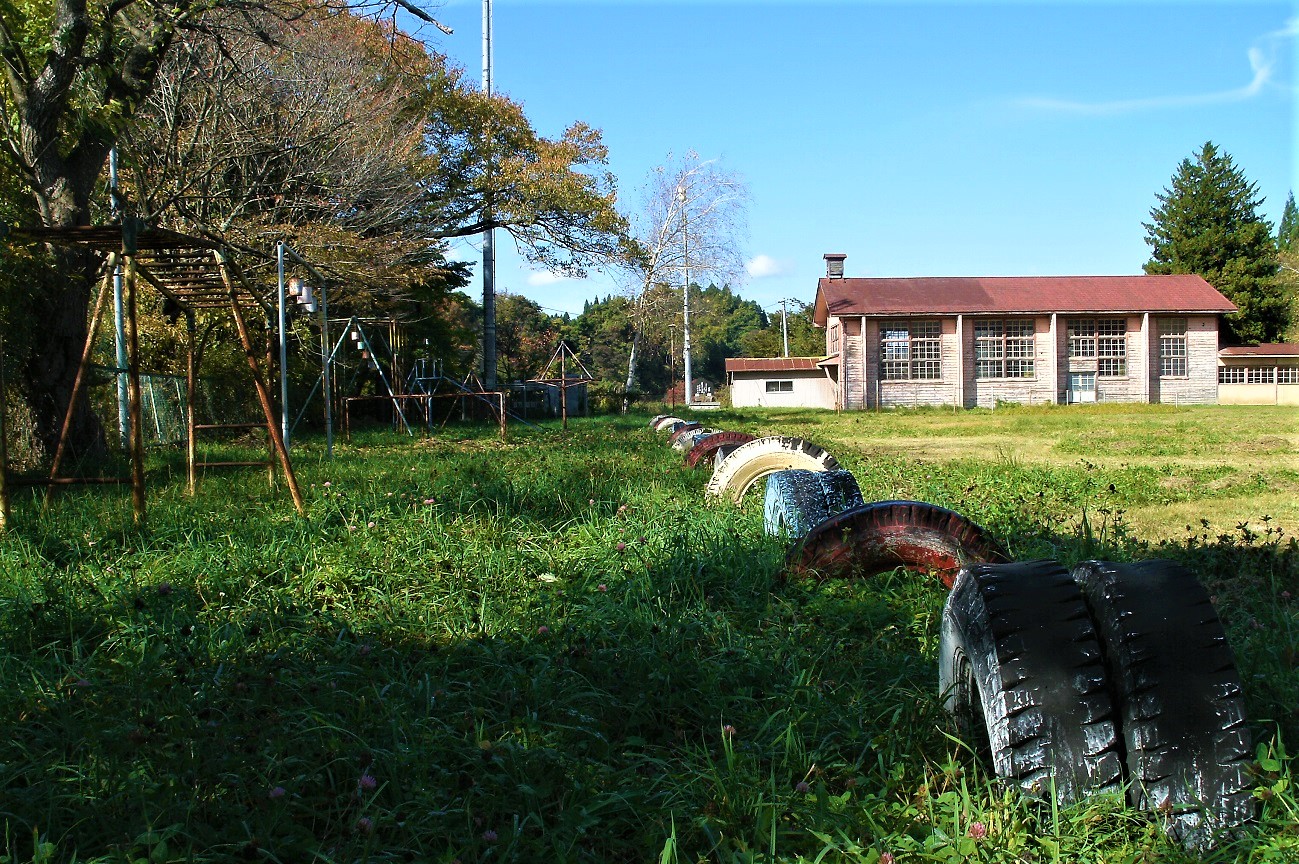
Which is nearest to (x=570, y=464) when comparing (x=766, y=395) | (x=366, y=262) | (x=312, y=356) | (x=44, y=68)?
(x=44, y=68)

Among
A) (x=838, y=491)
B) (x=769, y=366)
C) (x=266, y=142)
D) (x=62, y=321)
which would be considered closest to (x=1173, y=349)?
(x=769, y=366)

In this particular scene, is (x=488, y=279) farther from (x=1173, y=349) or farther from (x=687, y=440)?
(x=1173, y=349)

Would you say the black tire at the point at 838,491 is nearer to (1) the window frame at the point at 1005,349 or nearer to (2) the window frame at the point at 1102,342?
(1) the window frame at the point at 1005,349

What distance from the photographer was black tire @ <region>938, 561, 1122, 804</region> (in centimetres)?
227

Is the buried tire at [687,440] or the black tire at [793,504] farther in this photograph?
the buried tire at [687,440]

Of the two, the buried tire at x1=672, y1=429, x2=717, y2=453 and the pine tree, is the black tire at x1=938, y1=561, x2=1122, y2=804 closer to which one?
the buried tire at x1=672, y1=429, x2=717, y2=453

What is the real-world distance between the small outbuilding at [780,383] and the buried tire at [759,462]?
36872mm

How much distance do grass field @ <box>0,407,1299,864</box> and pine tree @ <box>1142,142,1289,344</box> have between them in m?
50.7

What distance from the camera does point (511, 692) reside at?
294cm

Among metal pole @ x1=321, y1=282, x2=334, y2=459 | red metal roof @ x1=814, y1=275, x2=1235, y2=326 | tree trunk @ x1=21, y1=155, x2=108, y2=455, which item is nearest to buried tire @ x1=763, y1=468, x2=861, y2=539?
tree trunk @ x1=21, y1=155, x2=108, y2=455

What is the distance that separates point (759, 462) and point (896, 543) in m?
2.61

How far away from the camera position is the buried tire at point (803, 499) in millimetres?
4793

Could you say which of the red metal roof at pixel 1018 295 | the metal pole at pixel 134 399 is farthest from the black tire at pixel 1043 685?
the red metal roof at pixel 1018 295

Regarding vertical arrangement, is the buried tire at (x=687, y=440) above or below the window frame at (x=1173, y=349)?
below
